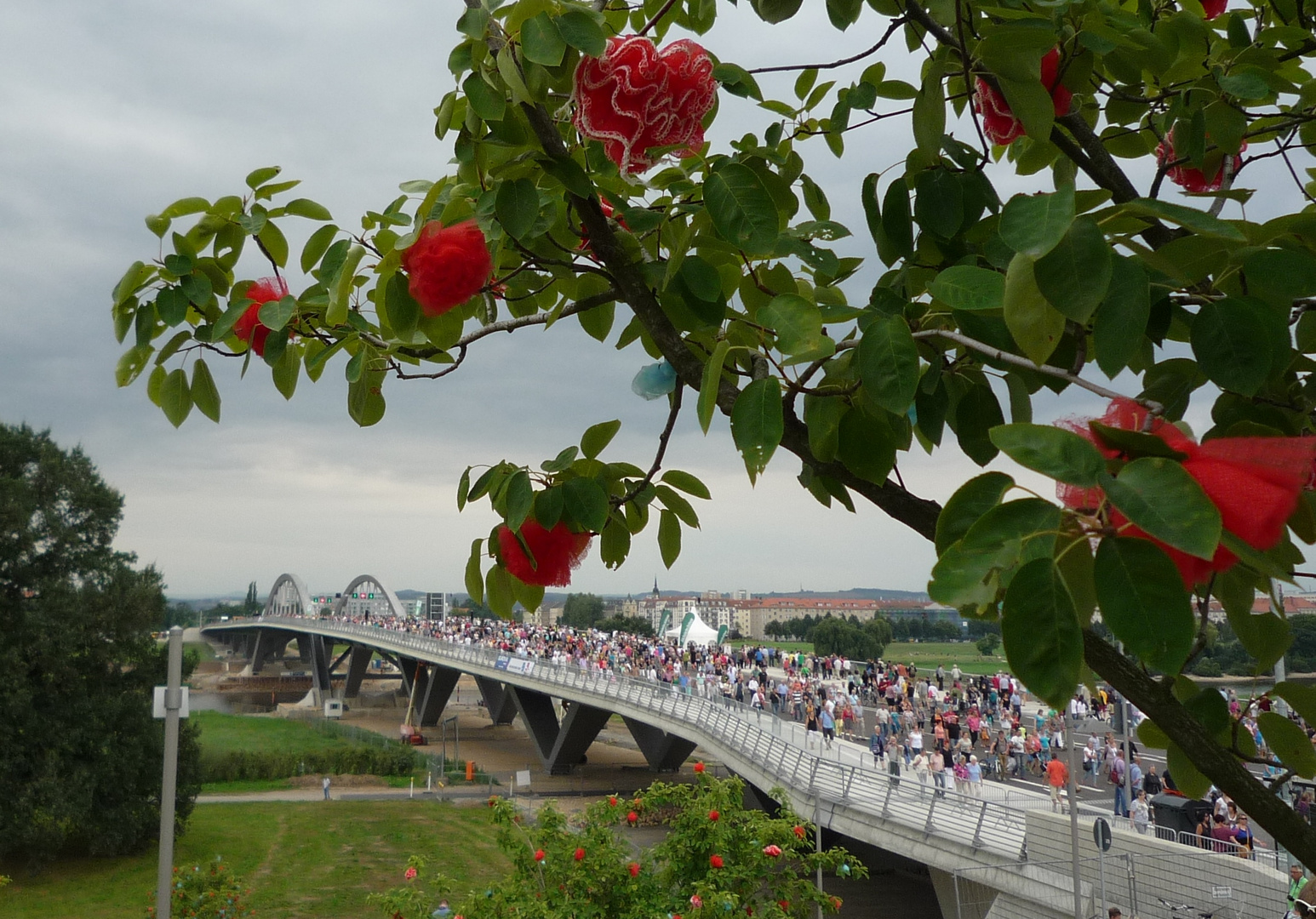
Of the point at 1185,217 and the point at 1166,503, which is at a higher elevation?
the point at 1185,217

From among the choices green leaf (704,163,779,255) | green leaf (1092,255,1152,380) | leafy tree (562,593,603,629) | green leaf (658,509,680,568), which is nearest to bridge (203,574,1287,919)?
green leaf (658,509,680,568)

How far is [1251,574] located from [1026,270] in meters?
0.71

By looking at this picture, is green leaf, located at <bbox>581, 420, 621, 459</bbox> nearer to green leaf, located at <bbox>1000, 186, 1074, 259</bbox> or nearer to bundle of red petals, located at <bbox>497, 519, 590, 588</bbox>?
bundle of red petals, located at <bbox>497, 519, 590, 588</bbox>

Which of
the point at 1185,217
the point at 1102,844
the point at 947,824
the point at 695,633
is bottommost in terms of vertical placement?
Answer: the point at 947,824

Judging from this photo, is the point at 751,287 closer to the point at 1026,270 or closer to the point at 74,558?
the point at 1026,270

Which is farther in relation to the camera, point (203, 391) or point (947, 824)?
point (947, 824)

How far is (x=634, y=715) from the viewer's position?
30.3 m

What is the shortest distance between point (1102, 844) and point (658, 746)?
24.6 meters

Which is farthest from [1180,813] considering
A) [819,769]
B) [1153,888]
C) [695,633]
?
[695,633]

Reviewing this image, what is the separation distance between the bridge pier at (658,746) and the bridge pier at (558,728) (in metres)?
2.72

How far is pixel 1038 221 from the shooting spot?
1.04 m

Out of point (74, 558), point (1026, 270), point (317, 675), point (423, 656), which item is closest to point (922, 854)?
point (1026, 270)

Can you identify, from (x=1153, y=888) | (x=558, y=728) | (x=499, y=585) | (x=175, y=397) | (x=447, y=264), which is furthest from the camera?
(x=558, y=728)

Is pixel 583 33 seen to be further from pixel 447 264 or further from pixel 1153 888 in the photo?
pixel 1153 888
